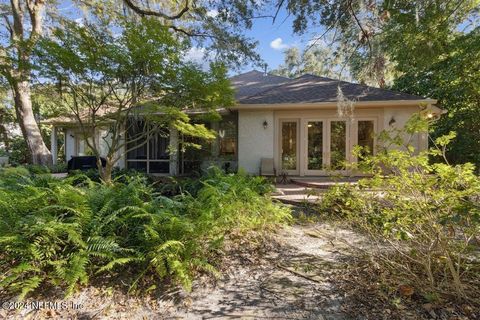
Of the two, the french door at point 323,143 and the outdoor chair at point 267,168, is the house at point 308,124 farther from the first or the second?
the outdoor chair at point 267,168

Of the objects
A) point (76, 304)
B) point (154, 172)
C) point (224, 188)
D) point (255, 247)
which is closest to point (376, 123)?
point (224, 188)

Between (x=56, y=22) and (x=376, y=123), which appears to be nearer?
(x=376, y=123)

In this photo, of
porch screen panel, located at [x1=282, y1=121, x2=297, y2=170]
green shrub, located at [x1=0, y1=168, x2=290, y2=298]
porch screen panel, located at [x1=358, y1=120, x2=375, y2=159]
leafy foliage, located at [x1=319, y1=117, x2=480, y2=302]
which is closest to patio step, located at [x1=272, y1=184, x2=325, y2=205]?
porch screen panel, located at [x1=282, y1=121, x2=297, y2=170]

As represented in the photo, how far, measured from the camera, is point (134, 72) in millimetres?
6883

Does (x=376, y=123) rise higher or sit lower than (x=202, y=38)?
lower

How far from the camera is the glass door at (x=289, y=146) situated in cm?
1059

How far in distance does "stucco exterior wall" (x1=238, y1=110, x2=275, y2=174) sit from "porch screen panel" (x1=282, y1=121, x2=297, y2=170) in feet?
1.82

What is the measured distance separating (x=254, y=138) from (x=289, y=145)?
1388 mm

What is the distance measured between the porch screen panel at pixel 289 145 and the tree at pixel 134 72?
3206 mm

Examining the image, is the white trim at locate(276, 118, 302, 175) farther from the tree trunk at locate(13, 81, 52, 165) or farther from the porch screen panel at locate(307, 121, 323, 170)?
→ the tree trunk at locate(13, 81, 52, 165)

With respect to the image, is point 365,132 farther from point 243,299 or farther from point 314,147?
point 243,299

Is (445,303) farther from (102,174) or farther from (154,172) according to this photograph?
(154,172)

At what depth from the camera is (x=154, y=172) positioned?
40.9ft

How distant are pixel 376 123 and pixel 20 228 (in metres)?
10.2
